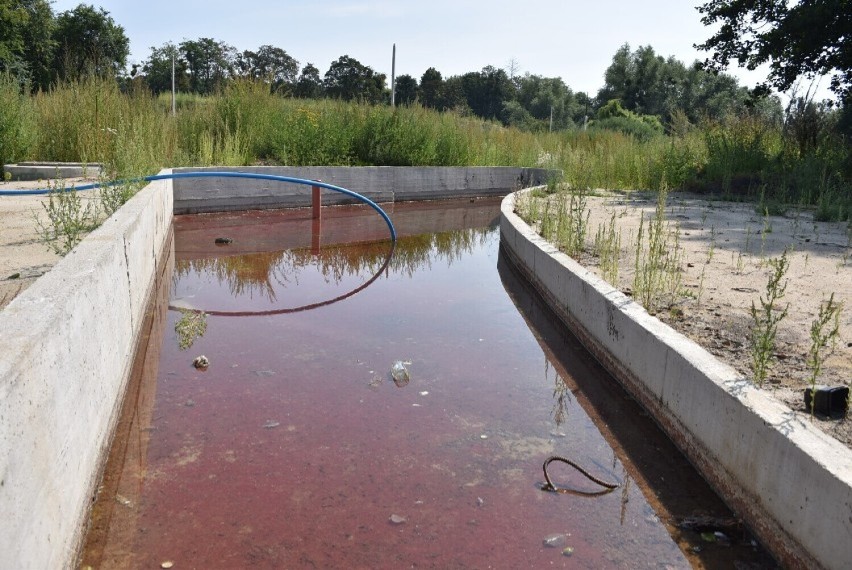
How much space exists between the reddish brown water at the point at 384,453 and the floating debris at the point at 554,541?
24 mm

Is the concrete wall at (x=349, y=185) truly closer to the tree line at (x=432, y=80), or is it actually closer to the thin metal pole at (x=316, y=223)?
the thin metal pole at (x=316, y=223)

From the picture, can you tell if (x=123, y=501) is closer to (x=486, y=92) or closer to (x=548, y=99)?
(x=548, y=99)

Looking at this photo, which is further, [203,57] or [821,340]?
[203,57]

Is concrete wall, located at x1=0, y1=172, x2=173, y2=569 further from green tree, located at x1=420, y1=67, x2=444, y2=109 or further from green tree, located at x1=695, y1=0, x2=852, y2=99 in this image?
green tree, located at x1=420, y1=67, x2=444, y2=109

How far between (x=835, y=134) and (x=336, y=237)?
37.1 ft

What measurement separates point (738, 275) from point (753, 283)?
33cm

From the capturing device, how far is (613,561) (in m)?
3.23

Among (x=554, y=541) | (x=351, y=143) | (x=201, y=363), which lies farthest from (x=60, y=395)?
(x=351, y=143)

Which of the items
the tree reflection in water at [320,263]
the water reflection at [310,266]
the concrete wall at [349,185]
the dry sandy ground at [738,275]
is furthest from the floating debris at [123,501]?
the concrete wall at [349,185]

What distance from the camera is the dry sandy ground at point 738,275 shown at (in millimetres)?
4414

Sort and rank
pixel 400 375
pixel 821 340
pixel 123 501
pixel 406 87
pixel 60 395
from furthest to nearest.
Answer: pixel 406 87 < pixel 400 375 < pixel 821 340 < pixel 123 501 < pixel 60 395

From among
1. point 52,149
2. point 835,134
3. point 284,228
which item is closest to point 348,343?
point 284,228

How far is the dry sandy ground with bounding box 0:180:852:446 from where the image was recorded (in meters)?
4.41

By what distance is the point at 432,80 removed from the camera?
69625mm
